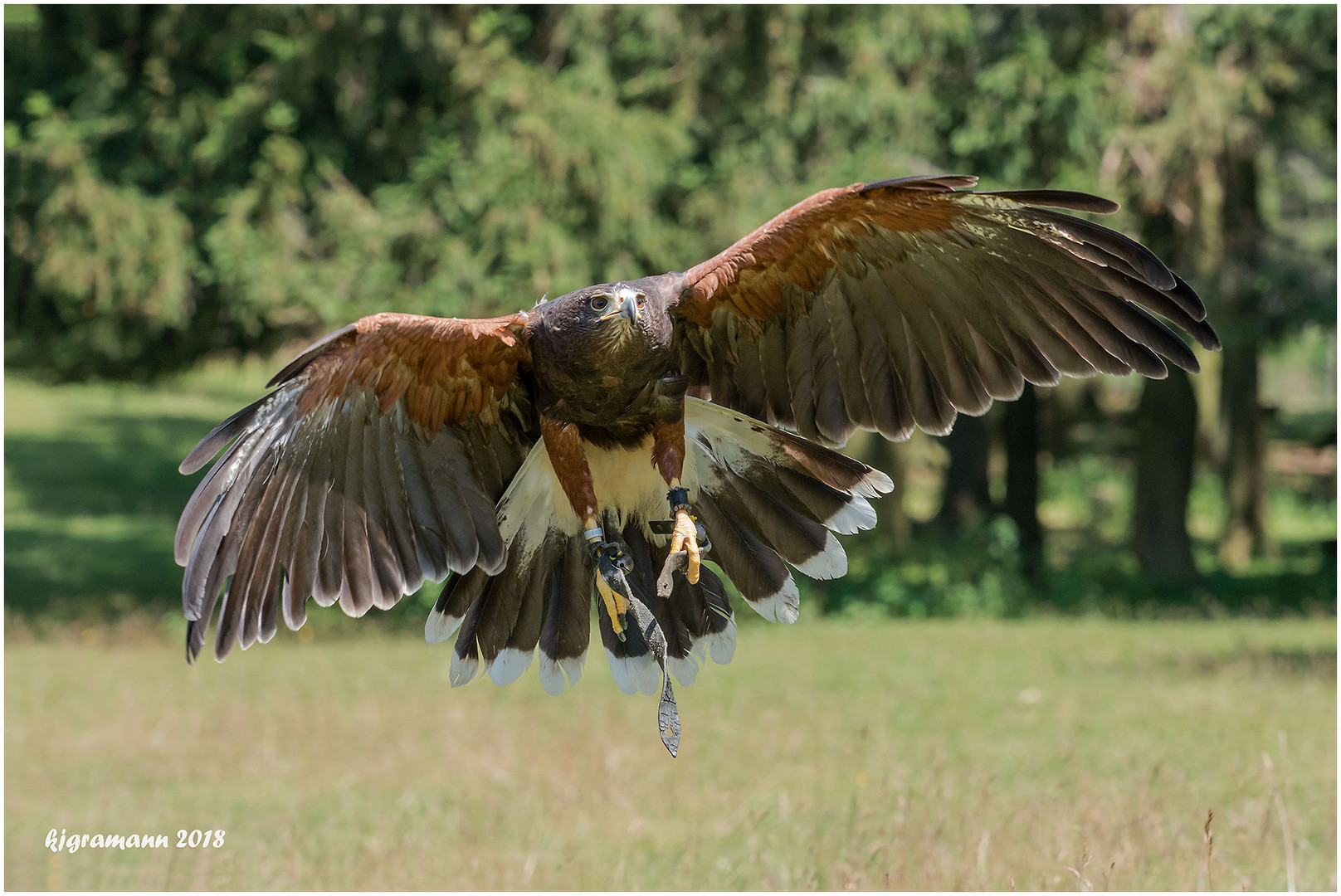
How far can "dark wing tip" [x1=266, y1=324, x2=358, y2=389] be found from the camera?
13.6 feet

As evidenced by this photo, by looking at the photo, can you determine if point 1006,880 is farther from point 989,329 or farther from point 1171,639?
point 1171,639

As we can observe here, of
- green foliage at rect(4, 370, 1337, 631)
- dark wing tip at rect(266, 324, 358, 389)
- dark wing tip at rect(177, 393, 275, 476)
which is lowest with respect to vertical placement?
green foliage at rect(4, 370, 1337, 631)

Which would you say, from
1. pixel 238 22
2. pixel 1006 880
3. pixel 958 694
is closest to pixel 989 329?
pixel 1006 880

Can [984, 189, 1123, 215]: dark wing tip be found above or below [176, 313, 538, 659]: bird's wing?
above

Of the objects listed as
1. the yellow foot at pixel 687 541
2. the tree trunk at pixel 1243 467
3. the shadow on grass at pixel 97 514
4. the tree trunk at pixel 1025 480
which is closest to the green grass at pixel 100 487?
the shadow on grass at pixel 97 514

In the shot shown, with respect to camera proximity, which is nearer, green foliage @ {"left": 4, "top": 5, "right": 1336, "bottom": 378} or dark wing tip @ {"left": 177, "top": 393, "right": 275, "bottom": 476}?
dark wing tip @ {"left": 177, "top": 393, "right": 275, "bottom": 476}

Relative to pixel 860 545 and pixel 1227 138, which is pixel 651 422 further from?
pixel 860 545

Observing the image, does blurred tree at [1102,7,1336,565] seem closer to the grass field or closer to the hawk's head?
the grass field

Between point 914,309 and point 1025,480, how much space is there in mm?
13174

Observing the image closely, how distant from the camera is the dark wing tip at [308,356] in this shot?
4.16m

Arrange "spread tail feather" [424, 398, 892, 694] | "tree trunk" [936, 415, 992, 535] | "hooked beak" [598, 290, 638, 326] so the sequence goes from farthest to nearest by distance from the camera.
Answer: "tree trunk" [936, 415, 992, 535]
"spread tail feather" [424, 398, 892, 694]
"hooked beak" [598, 290, 638, 326]

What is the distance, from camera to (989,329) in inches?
177

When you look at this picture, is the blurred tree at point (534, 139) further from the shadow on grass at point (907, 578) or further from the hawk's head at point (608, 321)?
the hawk's head at point (608, 321)

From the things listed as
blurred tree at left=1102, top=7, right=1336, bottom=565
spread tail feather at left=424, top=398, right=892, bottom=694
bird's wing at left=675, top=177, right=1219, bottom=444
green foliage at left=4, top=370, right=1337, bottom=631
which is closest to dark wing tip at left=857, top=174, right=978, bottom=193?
bird's wing at left=675, top=177, right=1219, bottom=444
